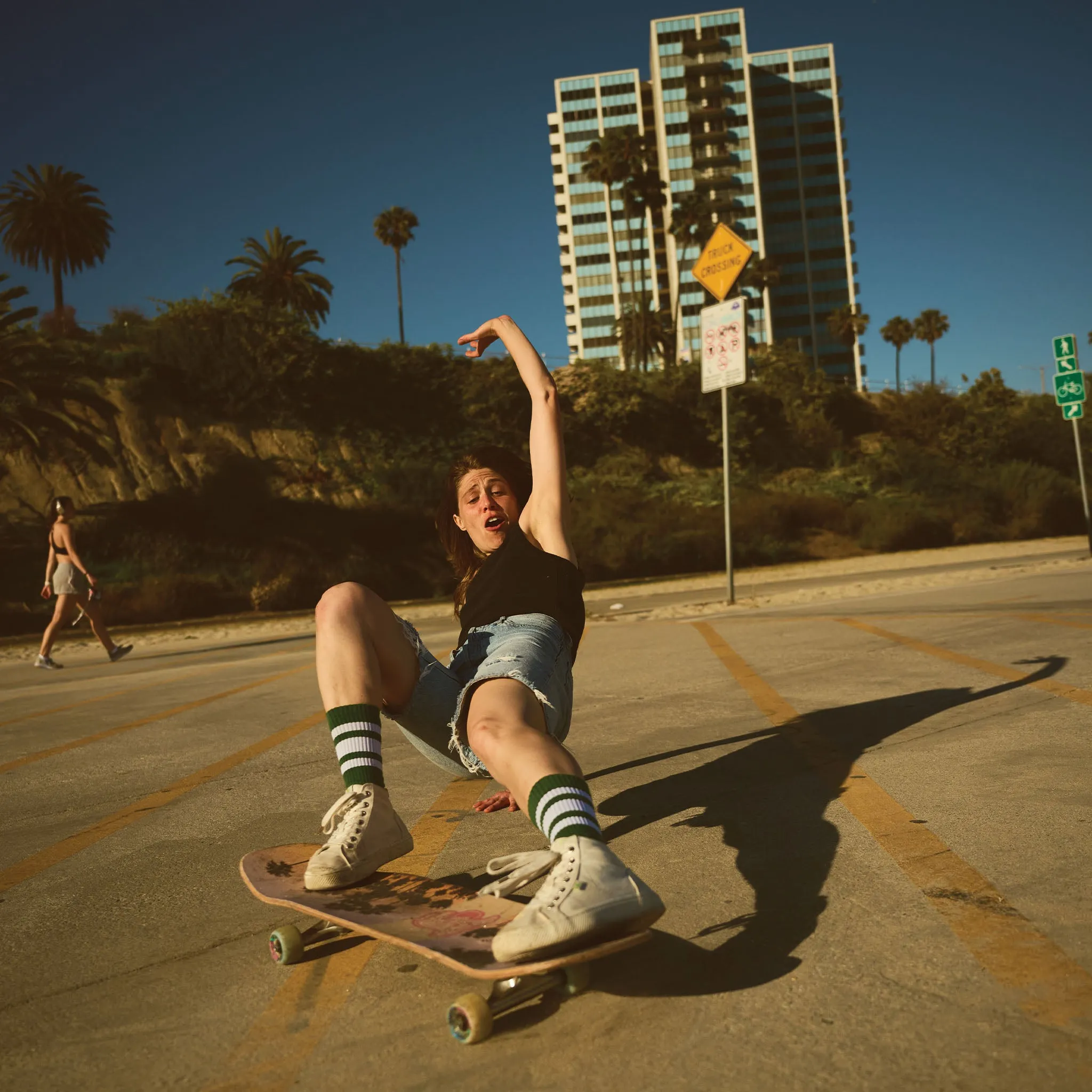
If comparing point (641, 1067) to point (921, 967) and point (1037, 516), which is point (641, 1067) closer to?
point (921, 967)

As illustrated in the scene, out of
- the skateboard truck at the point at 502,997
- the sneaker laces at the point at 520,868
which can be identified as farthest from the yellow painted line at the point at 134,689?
the skateboard truck at the point at 502,997

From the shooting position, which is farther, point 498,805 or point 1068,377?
point 1068,377

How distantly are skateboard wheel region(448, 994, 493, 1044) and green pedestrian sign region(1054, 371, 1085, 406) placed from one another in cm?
1777

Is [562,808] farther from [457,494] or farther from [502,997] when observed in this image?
[457,494]

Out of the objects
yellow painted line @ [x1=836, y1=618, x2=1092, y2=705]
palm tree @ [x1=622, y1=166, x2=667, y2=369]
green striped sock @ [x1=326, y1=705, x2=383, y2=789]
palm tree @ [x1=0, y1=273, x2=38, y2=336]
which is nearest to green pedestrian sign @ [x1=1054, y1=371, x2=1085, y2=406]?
yellow painted line @ [x1=836, y1=618, x2=1092, y2=705]

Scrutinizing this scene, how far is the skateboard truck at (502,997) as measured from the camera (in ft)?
5.93

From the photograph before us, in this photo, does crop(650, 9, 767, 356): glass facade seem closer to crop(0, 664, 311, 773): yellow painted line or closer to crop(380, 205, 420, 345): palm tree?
crop(380, 205, 420, 345): palm tree

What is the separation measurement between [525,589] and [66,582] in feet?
35.1

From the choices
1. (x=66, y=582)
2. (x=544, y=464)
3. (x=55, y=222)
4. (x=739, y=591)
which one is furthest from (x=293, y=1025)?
(x=55, y=222)

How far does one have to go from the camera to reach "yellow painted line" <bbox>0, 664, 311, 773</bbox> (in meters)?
5.45

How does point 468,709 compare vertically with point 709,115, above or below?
below

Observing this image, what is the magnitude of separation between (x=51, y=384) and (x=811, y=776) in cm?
3123

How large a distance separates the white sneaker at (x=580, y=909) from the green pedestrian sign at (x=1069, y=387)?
17463 mm

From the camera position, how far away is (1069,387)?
16.8 metres
